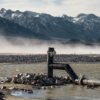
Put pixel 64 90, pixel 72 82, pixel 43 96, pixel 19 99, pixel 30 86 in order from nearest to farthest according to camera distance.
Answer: pixel 19 99 → pixel 43 96 → pixel 64 90 → pixel 30 86 → pixel 72 82

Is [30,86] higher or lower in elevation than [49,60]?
lower

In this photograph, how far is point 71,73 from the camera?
56.1 m

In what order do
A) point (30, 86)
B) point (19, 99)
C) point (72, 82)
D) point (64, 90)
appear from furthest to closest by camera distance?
point (72, 82), point (30, 86), point (64, 90), point (19, 99)

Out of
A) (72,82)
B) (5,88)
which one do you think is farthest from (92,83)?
(5,88)

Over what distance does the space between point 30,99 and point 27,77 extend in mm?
14624

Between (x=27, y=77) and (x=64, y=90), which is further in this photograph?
(x=27, y=77)

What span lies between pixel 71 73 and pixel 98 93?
38.0 ft

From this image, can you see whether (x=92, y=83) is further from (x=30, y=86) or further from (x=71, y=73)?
(x=30, y=86)

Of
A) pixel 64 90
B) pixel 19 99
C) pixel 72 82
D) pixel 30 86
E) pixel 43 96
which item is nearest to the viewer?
pixel 19 99

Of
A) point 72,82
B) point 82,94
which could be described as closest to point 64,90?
point 82,94

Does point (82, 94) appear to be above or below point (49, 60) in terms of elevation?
below

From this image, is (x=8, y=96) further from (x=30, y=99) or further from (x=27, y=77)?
(x=27, y=77)

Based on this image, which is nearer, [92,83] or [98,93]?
[98,93]

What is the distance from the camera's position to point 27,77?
54.2m
